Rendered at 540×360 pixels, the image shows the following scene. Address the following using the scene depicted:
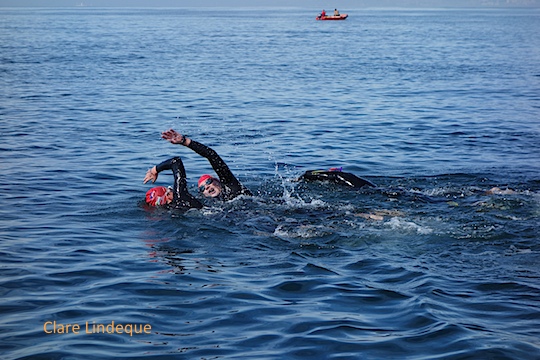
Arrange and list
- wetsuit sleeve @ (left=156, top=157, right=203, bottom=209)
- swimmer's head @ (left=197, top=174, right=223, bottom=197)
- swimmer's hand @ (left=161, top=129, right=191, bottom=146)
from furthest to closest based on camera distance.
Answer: swimmer's head @ (left=197, top=174, right=223, bottom=197)
wetsuit sleeve @ (left=156, top=157, right=203, bottom=209)
swimmer's hand @ (left=161, top=129, right=191, bottom=146)

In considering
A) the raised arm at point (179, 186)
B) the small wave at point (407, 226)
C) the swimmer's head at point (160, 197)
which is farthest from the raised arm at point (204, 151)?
the small wave at point (407, 226)

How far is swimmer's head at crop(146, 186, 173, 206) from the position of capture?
12.5 meters

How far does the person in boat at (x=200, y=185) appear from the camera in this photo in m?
12.0

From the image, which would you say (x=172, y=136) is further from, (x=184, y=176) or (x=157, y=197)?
(x=157, y=197)

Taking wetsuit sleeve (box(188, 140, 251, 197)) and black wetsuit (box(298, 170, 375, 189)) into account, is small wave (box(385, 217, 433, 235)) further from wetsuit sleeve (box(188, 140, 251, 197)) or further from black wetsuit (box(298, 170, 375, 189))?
wetsuit sleeve (box(188, 140, 251, 197))

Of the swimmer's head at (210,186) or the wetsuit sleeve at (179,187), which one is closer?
the wetsuit sleeve at (179,187)

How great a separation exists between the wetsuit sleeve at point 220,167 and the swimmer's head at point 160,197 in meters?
0.97

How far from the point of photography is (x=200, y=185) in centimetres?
1248

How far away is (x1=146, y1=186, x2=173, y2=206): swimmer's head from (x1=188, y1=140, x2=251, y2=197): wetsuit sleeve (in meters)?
0.97

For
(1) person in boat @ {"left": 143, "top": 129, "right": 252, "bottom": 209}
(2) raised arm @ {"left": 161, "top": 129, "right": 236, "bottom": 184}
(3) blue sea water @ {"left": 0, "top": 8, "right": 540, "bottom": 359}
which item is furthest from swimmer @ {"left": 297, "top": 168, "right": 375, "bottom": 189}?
(2) raised arm @ {"left": 161, "top": 129, "right": 236, "bottom": 184}

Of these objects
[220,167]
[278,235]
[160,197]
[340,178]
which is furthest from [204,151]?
[340,178]

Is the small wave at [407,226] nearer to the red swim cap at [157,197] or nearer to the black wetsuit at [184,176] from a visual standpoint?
the black wetsuit at [184,176]

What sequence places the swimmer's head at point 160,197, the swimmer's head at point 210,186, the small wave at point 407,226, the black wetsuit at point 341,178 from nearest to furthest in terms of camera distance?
the small wave at point 407,226 < the swimmer's head at point 210,186 < the swimmer's head at point 160,197 < the black wetsuit at point 341,178

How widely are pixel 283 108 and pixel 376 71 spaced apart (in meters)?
13.0
